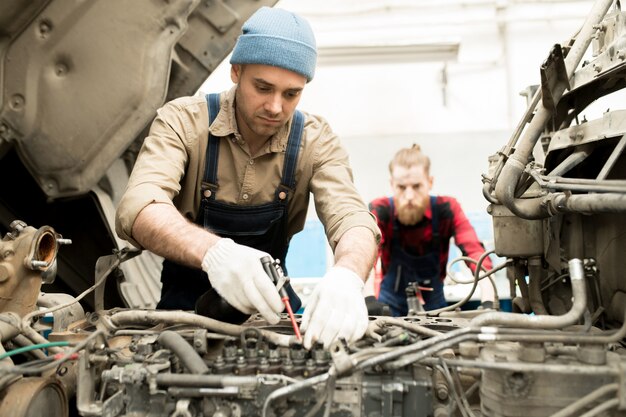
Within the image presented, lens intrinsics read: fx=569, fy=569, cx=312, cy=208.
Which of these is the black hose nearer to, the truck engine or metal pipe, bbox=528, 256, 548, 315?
the truck engine

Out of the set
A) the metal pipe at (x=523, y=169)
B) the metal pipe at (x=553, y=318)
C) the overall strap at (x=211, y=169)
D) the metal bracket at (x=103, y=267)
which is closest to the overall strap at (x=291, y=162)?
the overall strap at (x=211, y=169)

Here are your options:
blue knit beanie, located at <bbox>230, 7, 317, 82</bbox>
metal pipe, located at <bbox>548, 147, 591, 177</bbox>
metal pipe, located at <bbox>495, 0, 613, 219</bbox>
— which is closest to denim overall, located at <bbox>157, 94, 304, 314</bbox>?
blue knit beanie, located at <bbox>230, 7, 317, 82</bbox>

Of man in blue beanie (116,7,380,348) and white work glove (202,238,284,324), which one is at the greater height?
man in blue beanie (116,7,380,348)

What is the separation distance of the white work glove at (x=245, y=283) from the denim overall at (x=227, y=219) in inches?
19.1

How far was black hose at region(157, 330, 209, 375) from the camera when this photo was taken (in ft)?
3.19

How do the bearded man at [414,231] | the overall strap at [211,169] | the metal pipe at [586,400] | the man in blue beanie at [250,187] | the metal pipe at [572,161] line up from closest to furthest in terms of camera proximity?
the metal pipe at [586,400] < the man in blue beanie at [250,187] < the metal pipe at [572,161] < the overall strap at [211,169] < the bearded man at [414,231]

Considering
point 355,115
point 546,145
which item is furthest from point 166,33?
point 355,115

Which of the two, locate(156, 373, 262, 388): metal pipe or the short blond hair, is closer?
locate(156, 373, 262, 388): metal pipe

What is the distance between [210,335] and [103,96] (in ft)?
4.57

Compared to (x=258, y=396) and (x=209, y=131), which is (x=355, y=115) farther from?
(x=258, y=396)

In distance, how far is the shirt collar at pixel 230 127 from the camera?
1.72 m

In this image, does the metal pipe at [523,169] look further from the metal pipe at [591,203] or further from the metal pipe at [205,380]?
the metal pipe at [205,380]

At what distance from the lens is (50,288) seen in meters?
2.51

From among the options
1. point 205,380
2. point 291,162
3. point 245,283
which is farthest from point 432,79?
point 205,380
